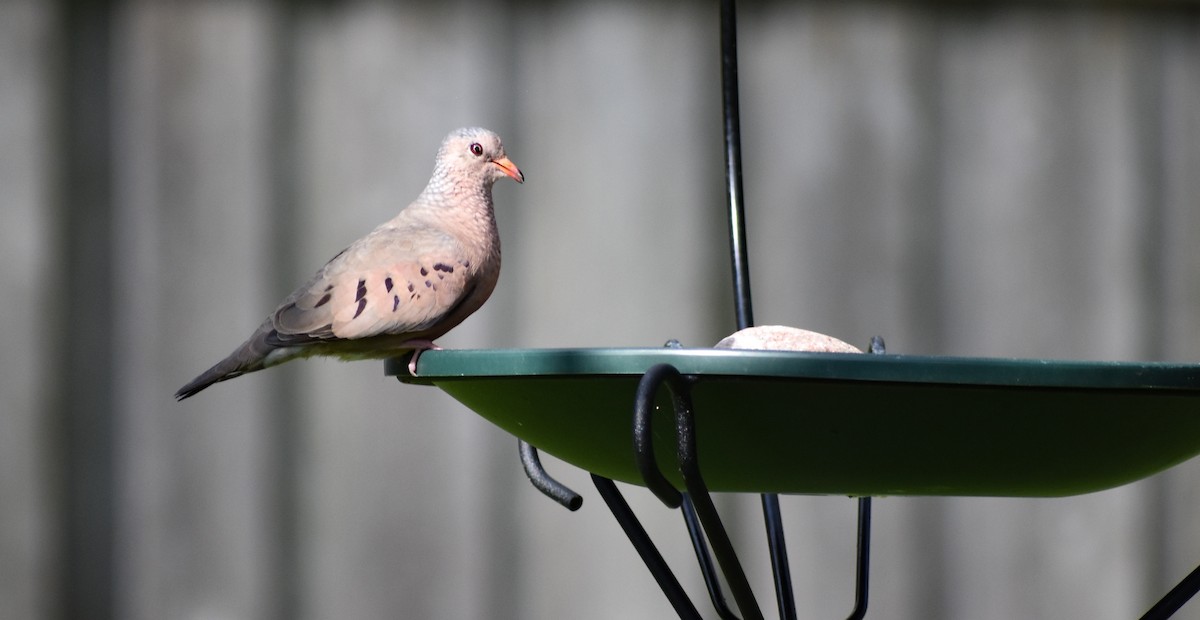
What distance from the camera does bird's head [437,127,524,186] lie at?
4.55ft

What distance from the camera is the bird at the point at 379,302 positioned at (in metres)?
1.15

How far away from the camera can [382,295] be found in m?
1.15

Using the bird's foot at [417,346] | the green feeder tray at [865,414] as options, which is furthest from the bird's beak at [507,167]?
the green feeder tray at [865,414]

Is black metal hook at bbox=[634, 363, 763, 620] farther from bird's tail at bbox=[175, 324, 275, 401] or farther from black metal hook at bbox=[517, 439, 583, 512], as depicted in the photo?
bird's tail at bbox=[175, 324, 275, 401]

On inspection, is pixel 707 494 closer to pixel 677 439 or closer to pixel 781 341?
pixel 677 439

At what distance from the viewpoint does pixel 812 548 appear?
2.02 m

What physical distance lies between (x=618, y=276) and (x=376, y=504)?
521mm

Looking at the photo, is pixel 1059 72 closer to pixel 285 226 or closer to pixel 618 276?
pixel 618 276

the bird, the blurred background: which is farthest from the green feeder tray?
the blurred background

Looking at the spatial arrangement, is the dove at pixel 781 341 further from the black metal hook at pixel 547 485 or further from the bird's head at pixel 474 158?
the bird's head at pixel 474 158

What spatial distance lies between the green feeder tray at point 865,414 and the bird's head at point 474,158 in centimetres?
51

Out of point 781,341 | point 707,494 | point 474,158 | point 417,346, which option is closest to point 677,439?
point 707,494

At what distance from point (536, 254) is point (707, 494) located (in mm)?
1211

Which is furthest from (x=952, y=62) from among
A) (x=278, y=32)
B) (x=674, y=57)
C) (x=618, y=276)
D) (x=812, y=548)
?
(x=278, y=32)
